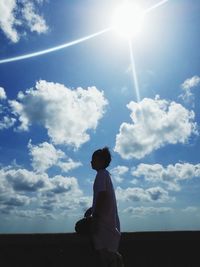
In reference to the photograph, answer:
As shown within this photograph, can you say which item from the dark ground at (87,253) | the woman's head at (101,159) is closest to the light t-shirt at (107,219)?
the woman's head at (101,159)

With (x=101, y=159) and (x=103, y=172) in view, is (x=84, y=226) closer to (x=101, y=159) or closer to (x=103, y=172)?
(x=103, y=172)

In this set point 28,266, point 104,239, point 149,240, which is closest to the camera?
point 104,239

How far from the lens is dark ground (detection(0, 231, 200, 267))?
13258mm

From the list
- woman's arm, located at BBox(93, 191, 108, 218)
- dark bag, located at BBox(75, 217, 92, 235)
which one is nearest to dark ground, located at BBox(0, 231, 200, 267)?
dark bag, located at BBox(75, 217, 92, 235)

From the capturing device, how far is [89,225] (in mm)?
5961

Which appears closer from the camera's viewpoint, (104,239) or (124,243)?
(104,239)

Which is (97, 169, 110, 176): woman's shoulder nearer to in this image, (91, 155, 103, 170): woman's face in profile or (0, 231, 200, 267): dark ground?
(91, 155, 103, 170): woman's face in profile

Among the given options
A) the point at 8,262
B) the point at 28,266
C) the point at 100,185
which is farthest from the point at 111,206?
the point at 8,262

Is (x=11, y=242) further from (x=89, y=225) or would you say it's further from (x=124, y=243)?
(x=89, y=225)

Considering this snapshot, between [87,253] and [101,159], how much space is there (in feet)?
34.7

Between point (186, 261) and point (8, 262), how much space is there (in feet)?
18.4

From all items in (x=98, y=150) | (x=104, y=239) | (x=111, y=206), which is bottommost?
(x=104, y=239)

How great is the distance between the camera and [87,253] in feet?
52.4

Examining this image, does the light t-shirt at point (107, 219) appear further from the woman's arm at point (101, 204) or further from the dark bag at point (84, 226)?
the dark bag at point (84, 226)
